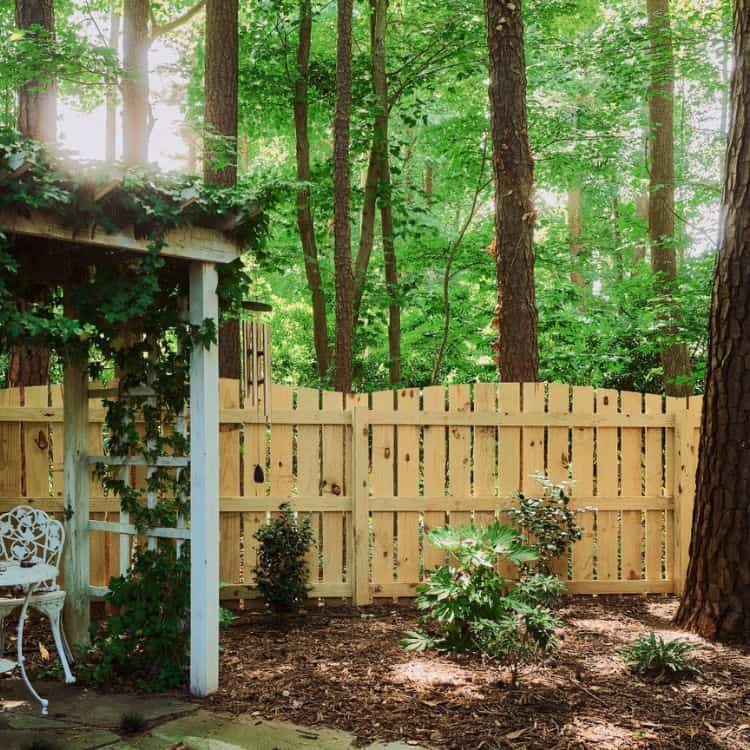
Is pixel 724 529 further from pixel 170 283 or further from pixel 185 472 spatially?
pixel 170 283

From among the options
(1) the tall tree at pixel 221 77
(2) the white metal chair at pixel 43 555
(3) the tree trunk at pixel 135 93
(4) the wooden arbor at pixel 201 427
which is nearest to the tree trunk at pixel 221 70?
(1) the tall tree at pixel 221 77

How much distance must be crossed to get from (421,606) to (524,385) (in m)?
2.00

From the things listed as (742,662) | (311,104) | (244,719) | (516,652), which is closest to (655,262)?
(311,104)

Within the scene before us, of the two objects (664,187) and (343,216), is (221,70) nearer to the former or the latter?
(343,216)

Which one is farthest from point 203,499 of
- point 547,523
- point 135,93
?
point 135,93

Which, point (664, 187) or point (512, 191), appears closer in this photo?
point (512, 191)

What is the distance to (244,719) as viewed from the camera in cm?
359

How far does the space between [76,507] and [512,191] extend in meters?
4.04

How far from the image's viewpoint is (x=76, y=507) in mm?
4586

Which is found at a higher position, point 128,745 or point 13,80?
point 13,80

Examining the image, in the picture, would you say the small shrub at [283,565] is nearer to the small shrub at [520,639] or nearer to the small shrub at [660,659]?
the small shrub at [520,639]

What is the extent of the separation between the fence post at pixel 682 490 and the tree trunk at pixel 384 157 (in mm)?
4671

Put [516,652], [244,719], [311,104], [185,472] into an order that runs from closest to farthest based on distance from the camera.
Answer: [244,719] < [516,652] < [185,472] < [311,104]

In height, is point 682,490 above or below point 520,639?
above
